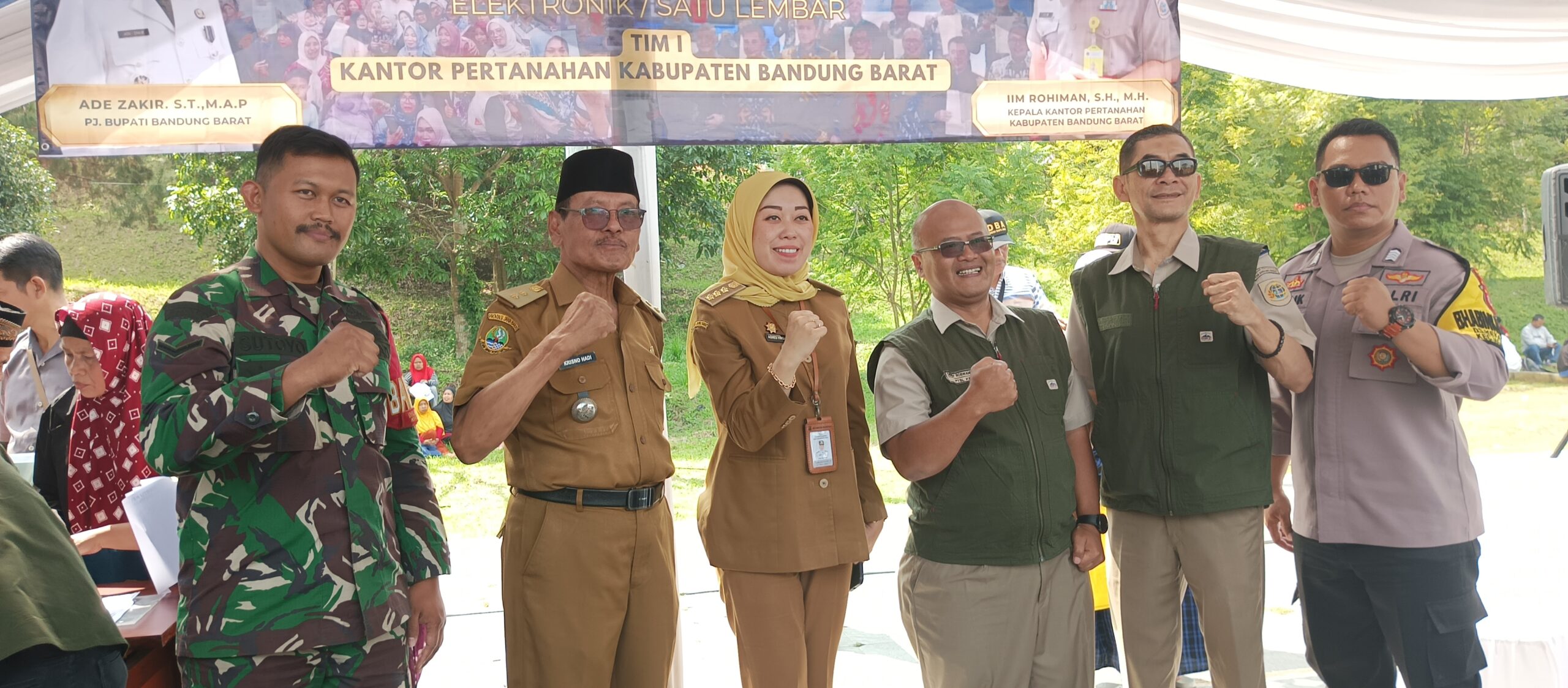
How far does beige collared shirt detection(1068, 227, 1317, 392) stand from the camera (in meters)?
2.79

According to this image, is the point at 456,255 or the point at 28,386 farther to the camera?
the point at 456,255

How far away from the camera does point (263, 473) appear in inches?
81.7

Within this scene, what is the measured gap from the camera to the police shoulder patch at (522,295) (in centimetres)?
259

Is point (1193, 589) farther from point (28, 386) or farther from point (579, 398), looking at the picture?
point (28, 386)

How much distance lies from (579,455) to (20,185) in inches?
528

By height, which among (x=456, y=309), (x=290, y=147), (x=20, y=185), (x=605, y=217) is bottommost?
(x=605, y=217)

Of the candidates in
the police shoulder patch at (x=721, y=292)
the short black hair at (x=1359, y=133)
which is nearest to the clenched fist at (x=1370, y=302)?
the short black hair at (x=1359, y=133)

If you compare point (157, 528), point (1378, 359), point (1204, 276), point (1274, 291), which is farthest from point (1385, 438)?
point (157, 528)

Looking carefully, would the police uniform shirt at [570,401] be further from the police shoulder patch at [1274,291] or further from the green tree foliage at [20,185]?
the green tree foliage at [20,185]

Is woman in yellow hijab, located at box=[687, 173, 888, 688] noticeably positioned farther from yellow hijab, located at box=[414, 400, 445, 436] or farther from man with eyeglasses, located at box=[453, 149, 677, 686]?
yellow hijab, located at box=[414, 400, 445, 436]

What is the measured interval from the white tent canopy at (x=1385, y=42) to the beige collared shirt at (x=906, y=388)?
194 cm

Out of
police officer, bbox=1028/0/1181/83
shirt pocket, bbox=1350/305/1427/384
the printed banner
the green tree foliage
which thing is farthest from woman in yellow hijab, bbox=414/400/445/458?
shirt pocket, bbox=1350/305/1427/384

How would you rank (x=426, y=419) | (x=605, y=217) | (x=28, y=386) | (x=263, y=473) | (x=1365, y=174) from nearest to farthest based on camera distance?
(x=263, y=473)
(x=605, y=217)
(x=1365, y=174)
(x=28, y=386)
(x=426, y=419)

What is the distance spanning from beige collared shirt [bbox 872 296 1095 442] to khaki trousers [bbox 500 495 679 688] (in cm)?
65
